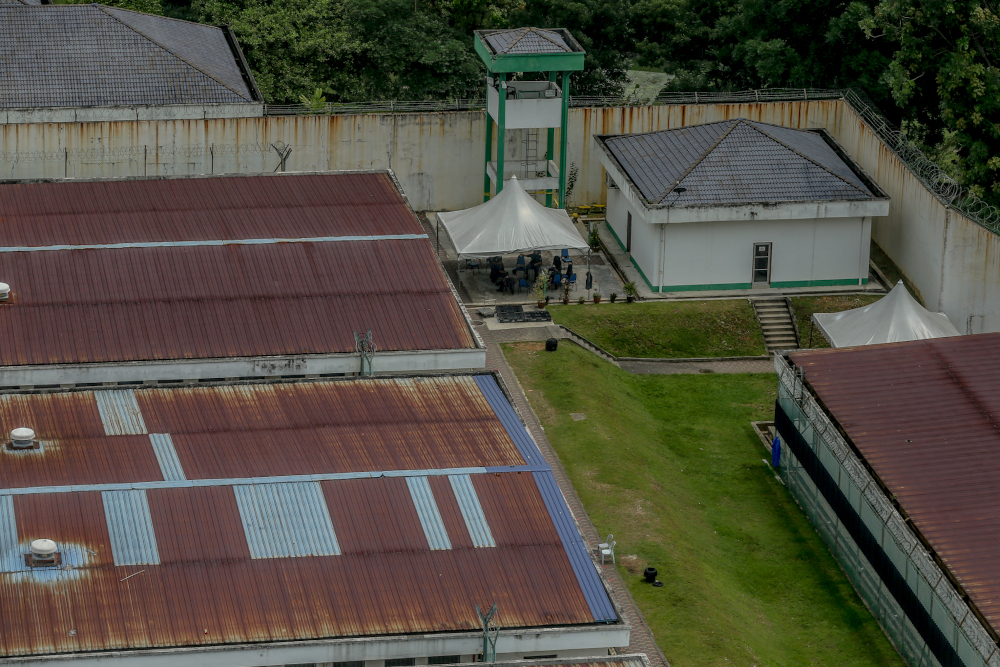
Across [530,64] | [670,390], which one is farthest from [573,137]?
[670,390]

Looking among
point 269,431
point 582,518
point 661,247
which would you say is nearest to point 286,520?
point 269,431

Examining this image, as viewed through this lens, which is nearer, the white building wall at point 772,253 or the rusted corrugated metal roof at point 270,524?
the rusted corrugated metal roof at point 270,524

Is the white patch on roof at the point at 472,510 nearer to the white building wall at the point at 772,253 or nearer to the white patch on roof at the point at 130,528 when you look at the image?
the white patch on roof at the point at 130,528

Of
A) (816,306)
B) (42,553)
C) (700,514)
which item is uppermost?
(42,553)

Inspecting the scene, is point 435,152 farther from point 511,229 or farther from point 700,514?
point 700,514

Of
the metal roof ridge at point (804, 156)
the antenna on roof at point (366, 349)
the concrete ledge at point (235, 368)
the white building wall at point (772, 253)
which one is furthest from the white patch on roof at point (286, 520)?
the metal roof ridge at point (804, 156)

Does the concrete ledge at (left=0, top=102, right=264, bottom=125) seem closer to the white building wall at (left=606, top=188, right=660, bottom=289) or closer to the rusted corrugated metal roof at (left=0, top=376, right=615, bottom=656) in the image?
the white building wall at (left=606, top=188, right=660, bottom=289)
